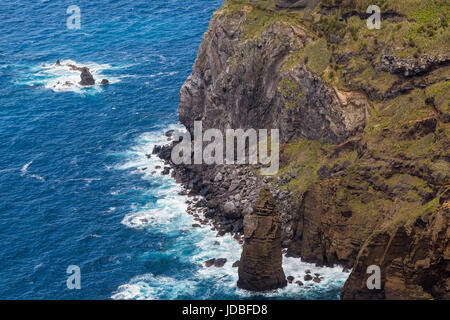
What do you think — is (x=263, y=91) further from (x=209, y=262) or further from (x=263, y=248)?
(x=263, y=248)

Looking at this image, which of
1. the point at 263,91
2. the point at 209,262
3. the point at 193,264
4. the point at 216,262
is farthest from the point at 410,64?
the point at 193,264

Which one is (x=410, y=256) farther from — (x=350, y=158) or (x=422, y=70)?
(x=422, y=70)

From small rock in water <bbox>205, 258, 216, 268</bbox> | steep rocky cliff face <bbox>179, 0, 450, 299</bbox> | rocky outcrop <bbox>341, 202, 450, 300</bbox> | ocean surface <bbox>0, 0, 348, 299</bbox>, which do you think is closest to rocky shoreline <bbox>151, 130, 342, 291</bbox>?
small rock in water <bbox>205, 258, 216, 268</bbox>

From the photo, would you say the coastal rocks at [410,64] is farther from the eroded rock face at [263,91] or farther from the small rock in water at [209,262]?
the small rock in water at [209,262]

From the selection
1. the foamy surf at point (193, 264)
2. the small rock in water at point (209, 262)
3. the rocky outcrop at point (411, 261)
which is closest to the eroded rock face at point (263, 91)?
the foamy surf at point (193, 264)

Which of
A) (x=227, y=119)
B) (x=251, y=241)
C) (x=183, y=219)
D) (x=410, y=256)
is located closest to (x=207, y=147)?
(x=227, y=119)

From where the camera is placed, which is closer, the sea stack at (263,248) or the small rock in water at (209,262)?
the sea stack at (263,248)

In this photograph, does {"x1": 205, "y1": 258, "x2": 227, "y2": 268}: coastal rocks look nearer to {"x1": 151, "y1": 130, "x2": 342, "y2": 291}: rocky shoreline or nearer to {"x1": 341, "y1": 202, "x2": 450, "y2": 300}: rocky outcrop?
{"x1": 151, "y1": 130, "x2": 342, "y2": 291}: rocky shoreline
